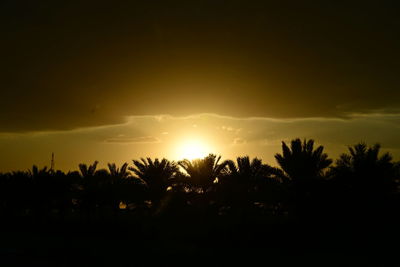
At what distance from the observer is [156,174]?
125 ft

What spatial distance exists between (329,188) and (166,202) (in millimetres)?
14940

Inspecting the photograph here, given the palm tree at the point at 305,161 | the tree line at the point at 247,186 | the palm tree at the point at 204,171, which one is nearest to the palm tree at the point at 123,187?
the tree line at the point at 247,186

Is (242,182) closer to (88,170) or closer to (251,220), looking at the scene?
(251,220)

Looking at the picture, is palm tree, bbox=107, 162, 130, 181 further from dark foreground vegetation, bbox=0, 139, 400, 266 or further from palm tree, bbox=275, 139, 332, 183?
palm tree, bbox=275, 139, 332, 183

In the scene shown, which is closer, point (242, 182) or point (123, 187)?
point (242, 182)

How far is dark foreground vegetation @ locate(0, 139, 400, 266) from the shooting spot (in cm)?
2459

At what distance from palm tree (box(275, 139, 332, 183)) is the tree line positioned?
0.20 feet

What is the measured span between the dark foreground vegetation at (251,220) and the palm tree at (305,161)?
6cm

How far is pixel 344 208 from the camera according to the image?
92.4 feet

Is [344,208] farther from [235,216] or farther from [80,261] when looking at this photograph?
[80,261]

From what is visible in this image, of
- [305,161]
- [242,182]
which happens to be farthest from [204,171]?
[305,161]

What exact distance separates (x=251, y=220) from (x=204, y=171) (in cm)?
545

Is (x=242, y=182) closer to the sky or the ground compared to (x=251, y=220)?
closer to the sky

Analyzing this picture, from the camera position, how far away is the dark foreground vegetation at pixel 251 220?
2459 cm
